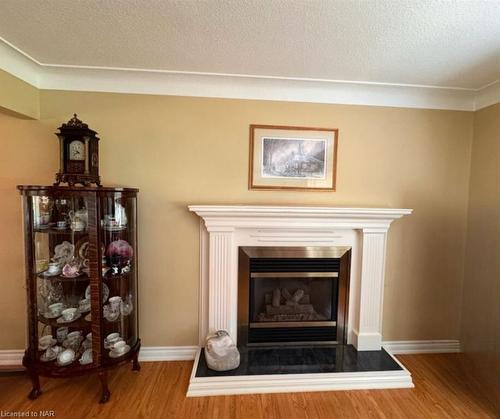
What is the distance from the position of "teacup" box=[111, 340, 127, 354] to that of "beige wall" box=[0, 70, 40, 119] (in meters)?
1.83

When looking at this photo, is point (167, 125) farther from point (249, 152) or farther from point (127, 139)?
point (249, 152)

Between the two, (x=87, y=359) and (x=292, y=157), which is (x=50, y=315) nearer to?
(x=87, y=359)

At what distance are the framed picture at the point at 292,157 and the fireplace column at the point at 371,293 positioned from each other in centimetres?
63

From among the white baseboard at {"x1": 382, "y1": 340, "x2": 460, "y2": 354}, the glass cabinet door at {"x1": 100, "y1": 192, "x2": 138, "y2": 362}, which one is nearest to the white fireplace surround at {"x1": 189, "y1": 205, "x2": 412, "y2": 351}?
the white baseboard at {"x1": 382, "y1": 340, "x2": 460, "y2": 354}

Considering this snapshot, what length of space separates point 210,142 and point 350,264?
1.59 metres

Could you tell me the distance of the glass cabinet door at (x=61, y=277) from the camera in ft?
5.74

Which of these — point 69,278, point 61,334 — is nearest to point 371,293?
point 69,278

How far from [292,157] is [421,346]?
2102mm

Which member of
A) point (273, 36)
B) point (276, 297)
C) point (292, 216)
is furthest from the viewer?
point (276, 297)

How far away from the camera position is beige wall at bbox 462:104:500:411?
203cm

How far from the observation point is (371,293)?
7.30 ft

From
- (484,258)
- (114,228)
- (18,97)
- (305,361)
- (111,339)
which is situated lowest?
(305,361)

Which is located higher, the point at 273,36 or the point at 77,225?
the point at 273,36

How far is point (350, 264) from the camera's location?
2.24 m
